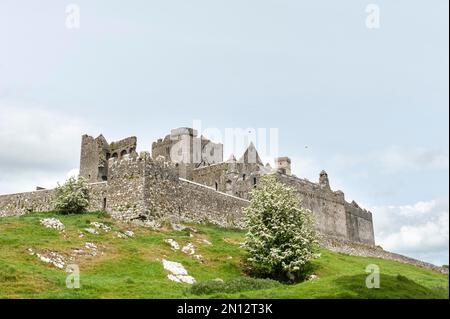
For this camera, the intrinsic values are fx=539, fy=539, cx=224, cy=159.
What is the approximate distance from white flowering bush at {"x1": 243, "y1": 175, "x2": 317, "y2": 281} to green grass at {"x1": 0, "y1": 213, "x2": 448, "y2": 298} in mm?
2038

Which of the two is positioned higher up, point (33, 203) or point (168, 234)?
point (33, 203)

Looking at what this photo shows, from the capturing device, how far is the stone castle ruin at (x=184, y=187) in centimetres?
5350

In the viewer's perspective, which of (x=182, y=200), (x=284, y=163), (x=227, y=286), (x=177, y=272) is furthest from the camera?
(x=284, y=163)

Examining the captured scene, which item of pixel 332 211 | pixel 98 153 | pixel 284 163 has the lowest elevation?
pixel 332 211

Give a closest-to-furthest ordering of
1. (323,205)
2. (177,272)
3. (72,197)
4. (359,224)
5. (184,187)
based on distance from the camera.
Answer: (177,272)
(72,197)
(184,187)
(323,205)
(359,224)

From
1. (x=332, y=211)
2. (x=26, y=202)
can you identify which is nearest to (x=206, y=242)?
(x=26, y=202)

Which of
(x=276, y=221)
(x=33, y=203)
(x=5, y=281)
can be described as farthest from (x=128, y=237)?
(x=33, y=203)

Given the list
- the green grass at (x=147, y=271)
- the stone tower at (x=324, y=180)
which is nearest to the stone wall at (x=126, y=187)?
the green grass at (x=147, y=271)

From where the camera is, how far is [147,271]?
124ft

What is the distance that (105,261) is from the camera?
39.2m

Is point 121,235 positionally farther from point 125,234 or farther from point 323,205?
point 323,205

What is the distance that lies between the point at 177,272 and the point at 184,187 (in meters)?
19.5

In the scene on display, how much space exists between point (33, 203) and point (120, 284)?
1385 inches
